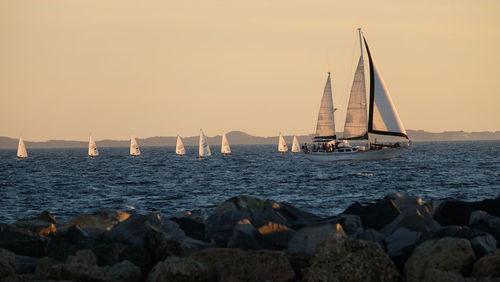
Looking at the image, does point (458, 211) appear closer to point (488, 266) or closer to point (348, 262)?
point (488, 266)

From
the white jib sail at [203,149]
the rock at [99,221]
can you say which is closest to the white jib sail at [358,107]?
the white jib sail at [203,149]

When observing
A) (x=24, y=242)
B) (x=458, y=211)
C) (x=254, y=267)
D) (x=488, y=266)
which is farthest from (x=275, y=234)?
(x=458, y=211)

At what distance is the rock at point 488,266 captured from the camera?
1188cm

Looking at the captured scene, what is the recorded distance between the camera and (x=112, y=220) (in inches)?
687

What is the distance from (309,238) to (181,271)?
252 cm

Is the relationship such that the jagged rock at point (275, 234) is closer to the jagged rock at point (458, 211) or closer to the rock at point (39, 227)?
the jagged rock at point (458, 211)

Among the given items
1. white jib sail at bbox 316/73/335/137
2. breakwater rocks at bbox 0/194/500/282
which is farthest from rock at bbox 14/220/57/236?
white jib sail at bbox 316/73/335/137

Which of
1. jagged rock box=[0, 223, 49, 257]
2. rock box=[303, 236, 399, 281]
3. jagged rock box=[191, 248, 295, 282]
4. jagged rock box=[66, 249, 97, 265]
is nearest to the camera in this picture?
rock box=[303, 236, 399, 281]

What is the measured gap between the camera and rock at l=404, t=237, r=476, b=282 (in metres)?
12.0

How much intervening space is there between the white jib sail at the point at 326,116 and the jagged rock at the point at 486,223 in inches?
3162

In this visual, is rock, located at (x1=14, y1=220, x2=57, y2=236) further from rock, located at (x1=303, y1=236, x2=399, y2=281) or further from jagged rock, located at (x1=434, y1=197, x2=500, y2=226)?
jagged rock, located at (x1=434, y1=197, x2=500, y2=226)

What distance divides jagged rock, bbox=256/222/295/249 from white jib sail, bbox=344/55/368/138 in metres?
73.5

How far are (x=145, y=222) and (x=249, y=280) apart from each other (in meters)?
3.79

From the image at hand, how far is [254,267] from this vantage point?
1222cm
